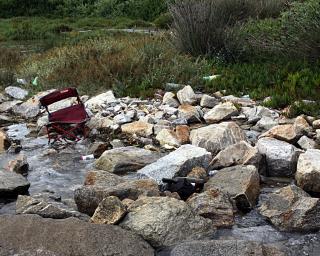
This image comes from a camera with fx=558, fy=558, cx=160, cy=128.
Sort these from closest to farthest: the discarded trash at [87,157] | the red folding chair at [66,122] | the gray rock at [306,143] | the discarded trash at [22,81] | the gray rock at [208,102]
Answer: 1. the gray rock at [306,143]
2. the discarded trash at [87,157]
3. the red folding chair at [66,122]
4. the gray rock at [208,102]
5. the discarded trash at [22,81]

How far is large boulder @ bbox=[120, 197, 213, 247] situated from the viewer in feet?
14.8

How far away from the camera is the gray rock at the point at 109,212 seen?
15.4 feet

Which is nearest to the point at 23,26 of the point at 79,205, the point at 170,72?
the point at 170,72

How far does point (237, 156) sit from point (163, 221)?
6.59 ft

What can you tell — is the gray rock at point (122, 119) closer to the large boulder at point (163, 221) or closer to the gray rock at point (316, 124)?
the gray rock at point (316, 124)

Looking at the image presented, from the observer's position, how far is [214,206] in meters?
5.04

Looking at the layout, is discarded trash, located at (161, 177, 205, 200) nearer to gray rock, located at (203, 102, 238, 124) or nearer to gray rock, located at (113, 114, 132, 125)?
gray rock, located at (203, 102, 238, 124)

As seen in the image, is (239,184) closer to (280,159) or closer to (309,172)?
(309,172)

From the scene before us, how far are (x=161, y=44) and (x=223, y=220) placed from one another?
26.1ft

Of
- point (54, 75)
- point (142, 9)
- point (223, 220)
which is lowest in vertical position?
point (142, 9)

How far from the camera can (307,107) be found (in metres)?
8.02

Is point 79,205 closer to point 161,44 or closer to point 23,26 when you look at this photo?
point 161,44

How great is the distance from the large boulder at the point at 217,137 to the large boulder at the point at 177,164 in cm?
64

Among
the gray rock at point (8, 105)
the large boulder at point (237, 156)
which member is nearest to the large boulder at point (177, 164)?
the large boulder at point (237, 156)
